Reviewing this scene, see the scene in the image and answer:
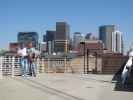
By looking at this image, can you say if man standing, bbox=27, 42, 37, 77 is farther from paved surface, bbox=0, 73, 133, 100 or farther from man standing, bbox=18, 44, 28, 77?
paved surface, bbox=0, 73, 133, 100

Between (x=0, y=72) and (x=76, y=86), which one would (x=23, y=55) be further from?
(x=76, y=86)

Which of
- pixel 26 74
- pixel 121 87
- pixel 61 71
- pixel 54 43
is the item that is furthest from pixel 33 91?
pixel 54 43

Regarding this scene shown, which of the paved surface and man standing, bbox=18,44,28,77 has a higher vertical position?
man standing, bbox=18,44,28,77

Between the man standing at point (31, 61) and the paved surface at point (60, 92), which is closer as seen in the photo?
the paved surface at point (60, 92)

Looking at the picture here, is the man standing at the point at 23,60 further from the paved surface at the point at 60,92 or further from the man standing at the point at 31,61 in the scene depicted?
the paved surface at the point at 60,92

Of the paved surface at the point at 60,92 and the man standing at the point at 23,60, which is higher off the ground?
the man standing at the point at 23,60

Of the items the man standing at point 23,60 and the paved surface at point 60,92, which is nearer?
the paved surface at point 60,92

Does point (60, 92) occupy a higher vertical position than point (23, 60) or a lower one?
lower

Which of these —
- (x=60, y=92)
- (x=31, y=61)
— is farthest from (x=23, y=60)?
(x=60, y=92)

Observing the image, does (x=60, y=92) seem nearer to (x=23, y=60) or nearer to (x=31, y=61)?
(x=31, y=61)

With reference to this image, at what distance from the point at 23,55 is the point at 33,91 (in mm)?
6952

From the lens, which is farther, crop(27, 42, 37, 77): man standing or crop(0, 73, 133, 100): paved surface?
crop(27, 42, 37, 77): man standing

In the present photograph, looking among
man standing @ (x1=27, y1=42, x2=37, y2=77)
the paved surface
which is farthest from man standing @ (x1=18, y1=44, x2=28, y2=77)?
the paved surface

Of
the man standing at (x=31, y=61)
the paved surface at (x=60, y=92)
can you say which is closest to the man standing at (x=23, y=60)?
the man standing at (x=31, y=61)
